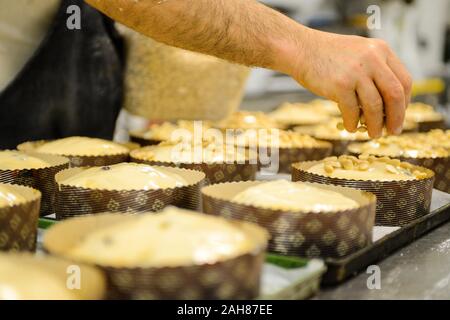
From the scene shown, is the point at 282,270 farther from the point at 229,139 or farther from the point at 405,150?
the point at 229,139

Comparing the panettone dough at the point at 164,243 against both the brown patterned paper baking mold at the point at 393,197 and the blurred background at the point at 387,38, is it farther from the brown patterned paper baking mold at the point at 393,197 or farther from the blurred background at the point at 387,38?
the blurred background at the point at 387,38

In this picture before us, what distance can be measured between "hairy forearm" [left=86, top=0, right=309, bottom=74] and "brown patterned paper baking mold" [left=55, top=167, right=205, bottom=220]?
0.51m

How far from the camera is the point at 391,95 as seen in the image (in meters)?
1.94

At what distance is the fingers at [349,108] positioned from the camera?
195 cm

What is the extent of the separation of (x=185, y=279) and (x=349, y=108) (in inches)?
40.8

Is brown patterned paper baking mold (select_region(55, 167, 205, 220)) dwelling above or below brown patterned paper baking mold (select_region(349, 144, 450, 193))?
above

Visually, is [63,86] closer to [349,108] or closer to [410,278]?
[349,108]

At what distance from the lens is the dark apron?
8.68ft

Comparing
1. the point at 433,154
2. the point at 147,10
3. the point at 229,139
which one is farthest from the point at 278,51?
the point at 229,139

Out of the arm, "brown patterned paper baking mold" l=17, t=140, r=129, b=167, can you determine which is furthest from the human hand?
"brown patterned paper baking mold" l=17, t=140, r=129, b=167

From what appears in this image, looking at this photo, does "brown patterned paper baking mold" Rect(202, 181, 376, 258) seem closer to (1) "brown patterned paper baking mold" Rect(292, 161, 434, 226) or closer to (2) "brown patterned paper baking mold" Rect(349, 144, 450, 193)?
(1) "brown patterned paper baking mold" Rect(292, 161, 434, 226)

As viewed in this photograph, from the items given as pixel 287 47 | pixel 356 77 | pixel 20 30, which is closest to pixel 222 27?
pixel 287 47

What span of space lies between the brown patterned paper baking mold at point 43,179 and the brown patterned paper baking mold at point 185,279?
2.21 ft

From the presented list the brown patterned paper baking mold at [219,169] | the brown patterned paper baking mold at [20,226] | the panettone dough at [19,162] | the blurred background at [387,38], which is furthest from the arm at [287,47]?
the blurred background at [387,38]
